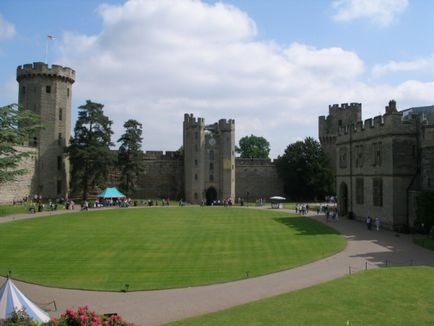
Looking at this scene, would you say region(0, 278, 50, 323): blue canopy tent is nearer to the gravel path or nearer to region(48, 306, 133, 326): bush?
the gravel path

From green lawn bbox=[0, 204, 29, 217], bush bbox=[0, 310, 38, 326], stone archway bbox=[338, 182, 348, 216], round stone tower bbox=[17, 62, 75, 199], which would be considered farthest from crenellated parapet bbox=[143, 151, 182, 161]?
bush bbox=[0, 310, 38, 326]

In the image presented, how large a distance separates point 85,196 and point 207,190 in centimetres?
1905

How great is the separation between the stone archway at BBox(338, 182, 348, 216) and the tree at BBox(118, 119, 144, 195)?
30.4 m

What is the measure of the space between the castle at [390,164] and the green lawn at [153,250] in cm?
540

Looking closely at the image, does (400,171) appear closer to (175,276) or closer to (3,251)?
(175,276)

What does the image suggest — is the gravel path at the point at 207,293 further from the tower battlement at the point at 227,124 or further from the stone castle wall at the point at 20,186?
the tower battlement at the point at 227,124

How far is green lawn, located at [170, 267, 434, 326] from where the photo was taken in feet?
43.1

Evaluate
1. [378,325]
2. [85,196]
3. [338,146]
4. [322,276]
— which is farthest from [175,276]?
[85,196]

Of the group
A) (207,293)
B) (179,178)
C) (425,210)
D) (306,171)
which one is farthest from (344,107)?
(207,293)

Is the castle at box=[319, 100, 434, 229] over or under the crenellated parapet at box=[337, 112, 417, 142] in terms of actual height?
under

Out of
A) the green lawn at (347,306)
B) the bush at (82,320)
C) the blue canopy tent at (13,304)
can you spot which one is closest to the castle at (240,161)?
the green lawn at (347,306)

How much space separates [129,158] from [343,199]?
31.6 m

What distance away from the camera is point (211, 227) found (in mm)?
34438

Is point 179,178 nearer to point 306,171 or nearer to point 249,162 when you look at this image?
point 249,162
